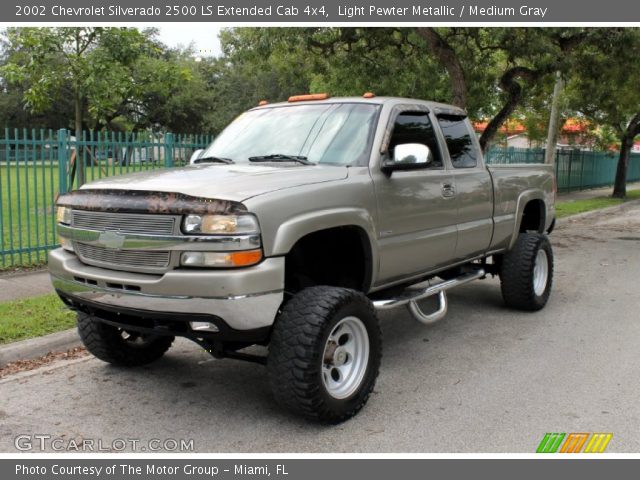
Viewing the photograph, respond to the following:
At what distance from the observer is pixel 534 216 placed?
24.5 feet

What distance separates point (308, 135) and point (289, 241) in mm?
1414

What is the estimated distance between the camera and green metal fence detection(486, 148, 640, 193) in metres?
23.8

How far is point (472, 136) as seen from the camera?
620 centimetres

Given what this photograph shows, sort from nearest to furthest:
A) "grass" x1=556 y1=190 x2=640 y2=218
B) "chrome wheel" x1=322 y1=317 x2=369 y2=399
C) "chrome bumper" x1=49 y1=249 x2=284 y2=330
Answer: "chrome bumper" x1=49 y1=249 x2=284 y2=330 < "chrome wheel" x1=322 y1=317 x2=369 y2=399 < "grass" x1=556 y1=190 x2=640 y2=218

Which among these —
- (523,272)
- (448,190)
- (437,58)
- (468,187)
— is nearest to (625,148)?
(437,58)

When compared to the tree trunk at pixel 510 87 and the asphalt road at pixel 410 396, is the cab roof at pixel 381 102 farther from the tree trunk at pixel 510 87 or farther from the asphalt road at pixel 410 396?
the tree trunk at pixel 510 87

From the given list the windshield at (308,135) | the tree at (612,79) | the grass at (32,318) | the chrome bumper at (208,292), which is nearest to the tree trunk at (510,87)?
the tree at (612,79)

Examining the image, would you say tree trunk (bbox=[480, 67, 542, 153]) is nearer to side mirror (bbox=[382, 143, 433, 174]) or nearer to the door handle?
the door handle

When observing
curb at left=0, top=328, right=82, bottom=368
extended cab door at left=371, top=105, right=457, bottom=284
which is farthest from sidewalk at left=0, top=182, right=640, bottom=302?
extended cab door at left=371, top=105, right=457, bottom=284

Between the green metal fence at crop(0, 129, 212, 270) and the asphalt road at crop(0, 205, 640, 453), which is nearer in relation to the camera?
the asphalt road at crop(0, 205, 640, 453)

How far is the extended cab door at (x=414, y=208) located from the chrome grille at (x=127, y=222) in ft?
5.16

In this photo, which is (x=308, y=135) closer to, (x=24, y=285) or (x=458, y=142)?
(x=458, y=142)

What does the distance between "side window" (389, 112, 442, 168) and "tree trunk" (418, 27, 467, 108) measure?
299 inches

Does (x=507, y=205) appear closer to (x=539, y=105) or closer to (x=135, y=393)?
(x=135, y=393)
